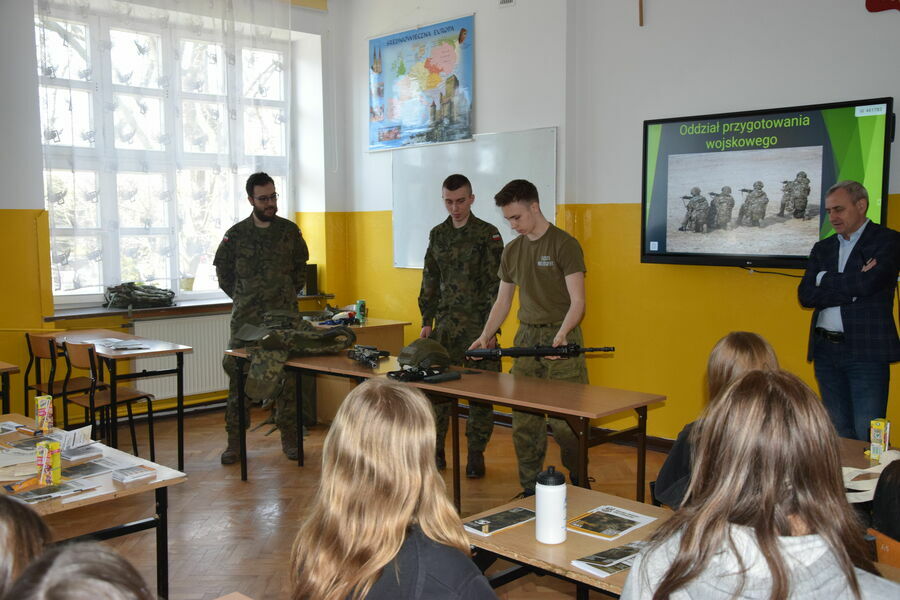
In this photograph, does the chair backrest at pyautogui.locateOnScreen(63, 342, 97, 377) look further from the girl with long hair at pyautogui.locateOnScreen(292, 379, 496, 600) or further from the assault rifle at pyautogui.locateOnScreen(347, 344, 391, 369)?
the girl with long hair at pyautogui.locateOnScreen(292, 379, 496, 600)

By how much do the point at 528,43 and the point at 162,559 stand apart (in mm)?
4613

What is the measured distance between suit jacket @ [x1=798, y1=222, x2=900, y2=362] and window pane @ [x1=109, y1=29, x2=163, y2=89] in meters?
5.51

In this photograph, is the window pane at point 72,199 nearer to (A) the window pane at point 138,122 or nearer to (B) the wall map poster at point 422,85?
(A) the window pane at point 138,122

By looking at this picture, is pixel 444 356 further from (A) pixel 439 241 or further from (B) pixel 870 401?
(B) pixel 870 401

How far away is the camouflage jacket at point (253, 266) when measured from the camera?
556cm

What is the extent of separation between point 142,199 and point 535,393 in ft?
14.7

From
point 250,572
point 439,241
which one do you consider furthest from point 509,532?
point 439,241

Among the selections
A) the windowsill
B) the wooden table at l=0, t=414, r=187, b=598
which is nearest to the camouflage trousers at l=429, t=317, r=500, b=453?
the wooden table at l=0, t=414, r=187, b=598

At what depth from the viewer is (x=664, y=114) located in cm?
539

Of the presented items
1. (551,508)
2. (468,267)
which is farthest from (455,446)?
(551,508)

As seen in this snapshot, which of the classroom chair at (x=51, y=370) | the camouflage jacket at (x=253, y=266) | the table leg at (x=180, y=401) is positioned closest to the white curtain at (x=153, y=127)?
the classroom chair at (x=51, y=370)

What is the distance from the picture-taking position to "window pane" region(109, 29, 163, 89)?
21.5 feet

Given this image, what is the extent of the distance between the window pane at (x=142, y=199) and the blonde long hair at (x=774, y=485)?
20.6ft

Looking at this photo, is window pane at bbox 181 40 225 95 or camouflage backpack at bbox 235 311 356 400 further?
window pane at bbox 181 40 225 95
